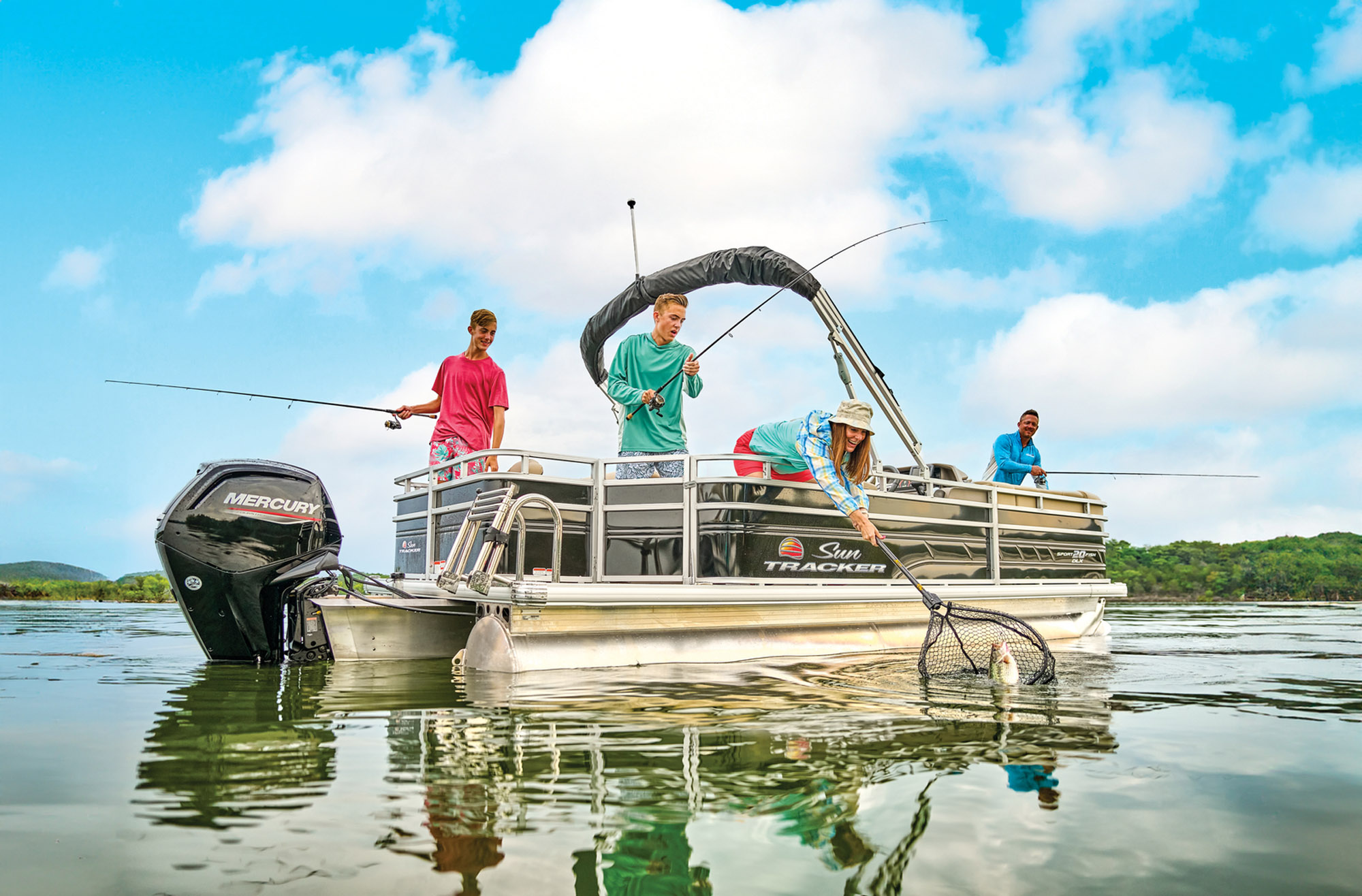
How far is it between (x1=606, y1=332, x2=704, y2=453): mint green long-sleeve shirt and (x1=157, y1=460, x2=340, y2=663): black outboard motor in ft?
7.53

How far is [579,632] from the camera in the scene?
18.9ft

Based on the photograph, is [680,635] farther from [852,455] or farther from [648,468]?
[852,455]

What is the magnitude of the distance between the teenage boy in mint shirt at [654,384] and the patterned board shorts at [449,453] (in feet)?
3.97

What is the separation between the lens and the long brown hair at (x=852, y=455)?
638 cm

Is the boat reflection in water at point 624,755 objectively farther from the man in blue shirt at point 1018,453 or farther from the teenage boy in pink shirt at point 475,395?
the man in blue shirt at point 1018,453

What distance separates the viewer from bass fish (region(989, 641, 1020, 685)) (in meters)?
5.12

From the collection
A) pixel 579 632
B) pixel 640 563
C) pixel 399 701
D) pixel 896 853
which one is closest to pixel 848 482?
pixel 640 563

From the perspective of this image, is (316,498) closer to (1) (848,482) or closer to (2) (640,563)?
(2) (640,563)

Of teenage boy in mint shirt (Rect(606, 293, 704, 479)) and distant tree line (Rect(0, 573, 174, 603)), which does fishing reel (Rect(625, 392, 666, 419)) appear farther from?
distant tree line (Rect(0, 573, 174, 603))

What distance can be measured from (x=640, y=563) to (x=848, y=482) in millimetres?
1660

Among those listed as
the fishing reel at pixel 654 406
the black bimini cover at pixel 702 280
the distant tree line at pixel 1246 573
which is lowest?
the distant tree line at pixel 1246 573

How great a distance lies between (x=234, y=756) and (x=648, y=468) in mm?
4055

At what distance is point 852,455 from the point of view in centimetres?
660

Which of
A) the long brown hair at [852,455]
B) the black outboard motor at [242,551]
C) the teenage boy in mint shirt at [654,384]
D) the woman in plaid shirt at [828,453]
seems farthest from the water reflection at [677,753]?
the teenage boy in mint shirt at [654,384]
